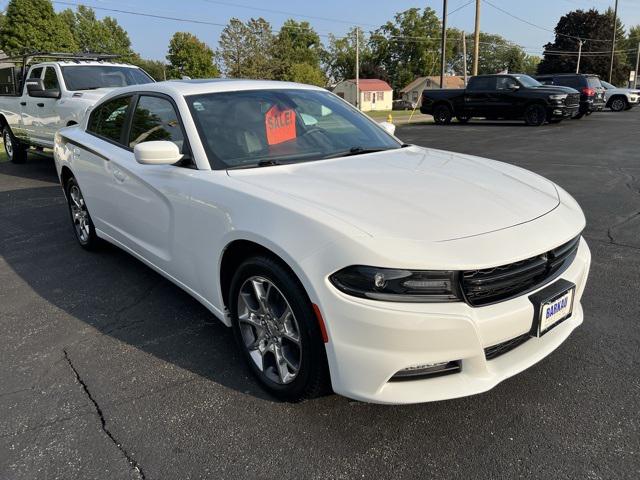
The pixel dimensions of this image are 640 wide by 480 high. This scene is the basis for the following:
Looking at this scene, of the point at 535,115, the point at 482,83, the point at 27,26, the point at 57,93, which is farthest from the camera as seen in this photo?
the point at 27,26

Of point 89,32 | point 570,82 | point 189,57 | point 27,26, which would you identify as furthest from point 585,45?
point 89,32

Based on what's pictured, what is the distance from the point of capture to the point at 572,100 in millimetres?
18906

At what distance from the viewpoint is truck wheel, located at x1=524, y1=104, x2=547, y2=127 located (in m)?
18.6

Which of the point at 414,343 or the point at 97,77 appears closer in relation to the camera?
the point at 414,343

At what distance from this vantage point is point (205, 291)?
308cm

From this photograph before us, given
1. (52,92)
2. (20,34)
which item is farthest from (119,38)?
(52,92)

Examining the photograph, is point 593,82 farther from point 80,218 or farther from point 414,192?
point 414,192

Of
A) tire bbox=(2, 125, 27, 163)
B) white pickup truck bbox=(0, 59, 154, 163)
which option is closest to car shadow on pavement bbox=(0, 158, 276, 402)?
white pickup truck bbox=(0, 59, 154, 163)

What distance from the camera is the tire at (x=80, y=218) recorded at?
16.3ft

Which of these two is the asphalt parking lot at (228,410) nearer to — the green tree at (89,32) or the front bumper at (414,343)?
the front bumper at (414,343)

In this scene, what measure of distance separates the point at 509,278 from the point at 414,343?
0.51 m

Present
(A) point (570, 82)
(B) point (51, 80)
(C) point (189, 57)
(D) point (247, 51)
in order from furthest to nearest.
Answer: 1. (C) point (189, 57)
2. (D) point (247, 51)
3. (A) point (570, 82)
4. (B) point (51, 80)

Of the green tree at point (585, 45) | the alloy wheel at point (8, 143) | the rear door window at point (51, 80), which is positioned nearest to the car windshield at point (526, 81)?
the rear door window at point (51, 80)

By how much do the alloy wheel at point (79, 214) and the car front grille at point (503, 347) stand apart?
399cm
